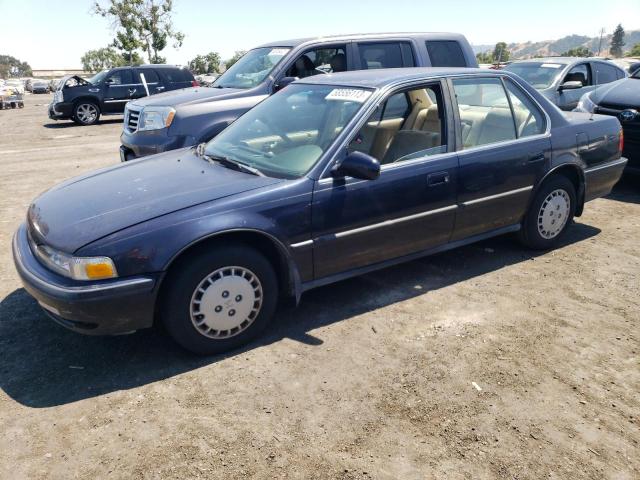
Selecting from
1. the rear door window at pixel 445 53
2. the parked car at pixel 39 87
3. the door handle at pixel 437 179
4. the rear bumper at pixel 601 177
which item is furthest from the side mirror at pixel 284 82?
the parked car at pixel 39 87

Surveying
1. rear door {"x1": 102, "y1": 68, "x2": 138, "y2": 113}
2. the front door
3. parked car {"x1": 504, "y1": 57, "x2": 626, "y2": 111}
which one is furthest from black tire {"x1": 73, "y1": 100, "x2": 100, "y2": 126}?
the front door

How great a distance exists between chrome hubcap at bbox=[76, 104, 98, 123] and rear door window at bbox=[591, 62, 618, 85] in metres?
13.9

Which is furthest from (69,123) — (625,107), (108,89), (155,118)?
(625,107)

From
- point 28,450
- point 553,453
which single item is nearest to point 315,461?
point 553,453

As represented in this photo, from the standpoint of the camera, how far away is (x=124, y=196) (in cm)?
329

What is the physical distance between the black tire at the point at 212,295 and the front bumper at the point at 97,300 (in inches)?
4.6

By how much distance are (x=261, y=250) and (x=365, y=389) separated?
3.60 ft

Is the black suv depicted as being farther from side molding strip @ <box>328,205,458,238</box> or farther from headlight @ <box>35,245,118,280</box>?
headlight @ <box>35,245,118,280</box>

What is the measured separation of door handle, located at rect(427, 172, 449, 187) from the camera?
3811mm

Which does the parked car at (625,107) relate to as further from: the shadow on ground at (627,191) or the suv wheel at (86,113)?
the suv wheel at (86,113)

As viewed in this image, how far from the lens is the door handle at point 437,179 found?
150 inches

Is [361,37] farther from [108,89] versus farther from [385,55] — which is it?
[108,89]

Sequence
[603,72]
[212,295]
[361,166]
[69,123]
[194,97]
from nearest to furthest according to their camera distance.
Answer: [212,295] < [361,166] < [194,97] < [603,72] < [69,123]

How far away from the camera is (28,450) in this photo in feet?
8.13
